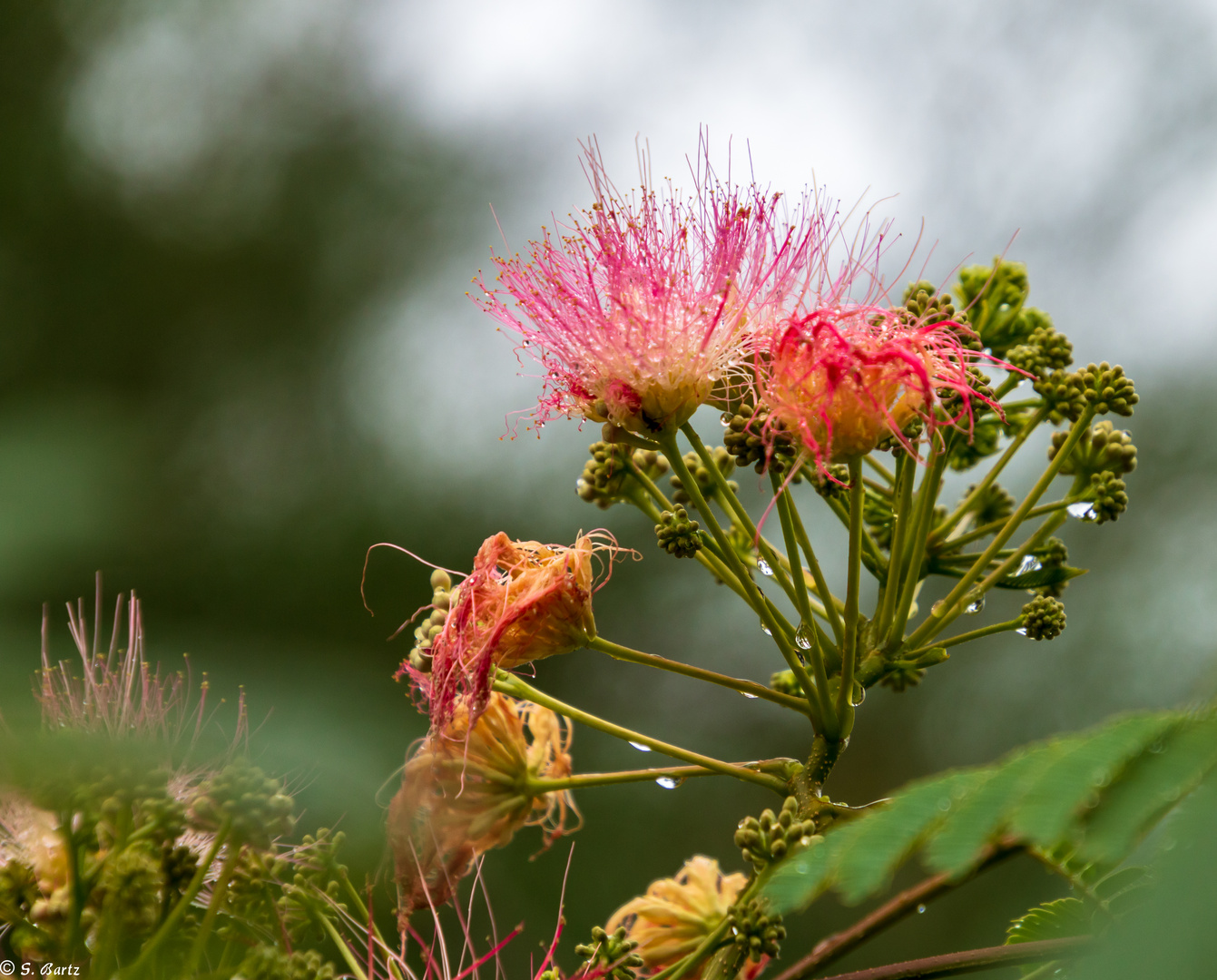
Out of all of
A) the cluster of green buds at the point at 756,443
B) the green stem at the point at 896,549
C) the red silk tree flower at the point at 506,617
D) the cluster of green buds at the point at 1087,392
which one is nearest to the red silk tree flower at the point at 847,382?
the cluster of green buds at the point at 756,443

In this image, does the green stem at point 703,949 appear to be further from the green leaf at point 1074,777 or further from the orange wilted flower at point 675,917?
the green leaf at point 1074,777

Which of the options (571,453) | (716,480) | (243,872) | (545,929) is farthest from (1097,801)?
(571,453)

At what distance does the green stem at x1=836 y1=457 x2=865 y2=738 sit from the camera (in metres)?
1.59

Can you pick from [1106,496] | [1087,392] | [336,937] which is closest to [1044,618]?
[1106,496]

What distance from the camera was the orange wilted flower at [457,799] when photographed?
175cm

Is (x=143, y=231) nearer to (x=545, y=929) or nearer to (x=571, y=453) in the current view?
(x=571, y=453)

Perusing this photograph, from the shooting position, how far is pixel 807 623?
1664 millimetres

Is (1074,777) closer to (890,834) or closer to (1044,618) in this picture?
(890,834)

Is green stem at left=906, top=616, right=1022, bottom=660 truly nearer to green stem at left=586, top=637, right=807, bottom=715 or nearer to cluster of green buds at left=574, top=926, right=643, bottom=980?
green stem at left=586, top=637, right=807, bottom=715

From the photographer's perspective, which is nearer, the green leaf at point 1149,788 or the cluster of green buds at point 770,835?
the green leaf at point 1149,788

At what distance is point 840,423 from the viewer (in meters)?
1.62

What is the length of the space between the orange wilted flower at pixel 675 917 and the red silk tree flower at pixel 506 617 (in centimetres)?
65

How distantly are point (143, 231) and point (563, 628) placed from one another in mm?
8218

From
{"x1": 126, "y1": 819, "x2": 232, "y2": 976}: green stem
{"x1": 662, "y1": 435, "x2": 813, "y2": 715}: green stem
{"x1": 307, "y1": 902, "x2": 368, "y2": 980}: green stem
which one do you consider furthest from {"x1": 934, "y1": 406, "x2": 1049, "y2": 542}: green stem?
{"x1": 126, "y1": 819, "x2": 232, "y2": 976}: green stem
